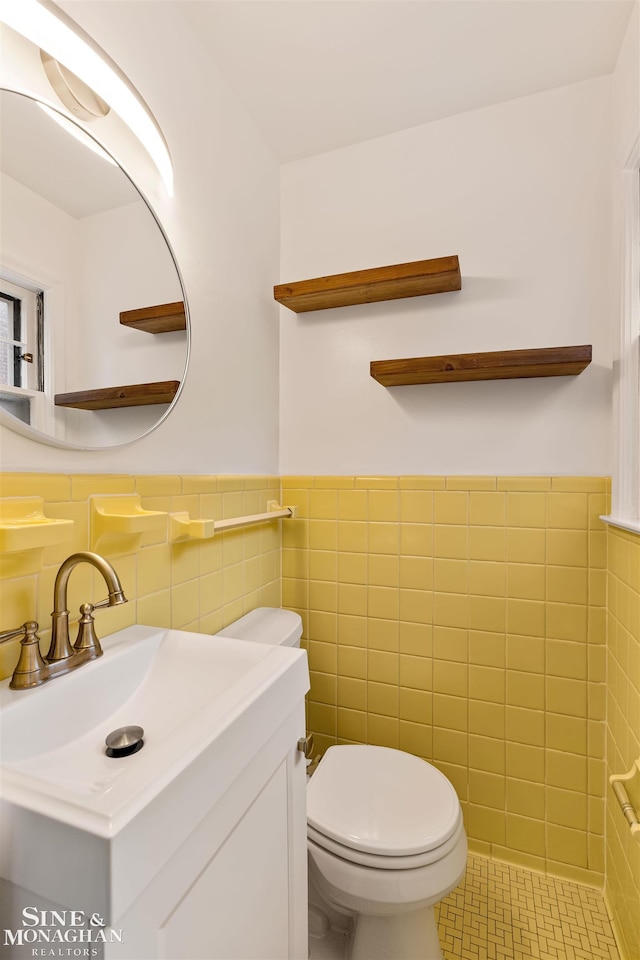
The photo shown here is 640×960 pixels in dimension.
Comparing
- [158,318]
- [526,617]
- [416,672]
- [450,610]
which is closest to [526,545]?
[526,617]

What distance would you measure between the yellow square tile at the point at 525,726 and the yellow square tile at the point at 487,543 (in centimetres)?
50

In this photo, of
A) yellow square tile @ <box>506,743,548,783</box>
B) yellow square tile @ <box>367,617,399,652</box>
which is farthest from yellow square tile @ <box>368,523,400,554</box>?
yellow square tile @ <box>506,743,548,783</box>

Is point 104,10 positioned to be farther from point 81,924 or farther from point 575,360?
point 81,924

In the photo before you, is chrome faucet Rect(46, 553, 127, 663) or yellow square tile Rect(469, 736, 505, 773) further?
yellow square tile Rect(469, 736, 505, 773)

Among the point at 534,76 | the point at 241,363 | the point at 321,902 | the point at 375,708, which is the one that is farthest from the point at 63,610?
the point at 534,76

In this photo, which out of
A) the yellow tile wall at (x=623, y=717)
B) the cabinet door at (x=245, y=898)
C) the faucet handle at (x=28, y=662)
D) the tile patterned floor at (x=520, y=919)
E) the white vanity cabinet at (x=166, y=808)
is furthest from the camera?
the tile patterned floor at (x=520, y=919)

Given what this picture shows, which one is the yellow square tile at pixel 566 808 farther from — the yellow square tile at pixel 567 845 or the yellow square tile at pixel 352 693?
the yellow square tile at pixel 352 693

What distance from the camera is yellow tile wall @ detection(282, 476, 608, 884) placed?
1.42m

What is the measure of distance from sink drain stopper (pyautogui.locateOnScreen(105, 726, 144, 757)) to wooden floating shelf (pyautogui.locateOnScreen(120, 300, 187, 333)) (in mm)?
861

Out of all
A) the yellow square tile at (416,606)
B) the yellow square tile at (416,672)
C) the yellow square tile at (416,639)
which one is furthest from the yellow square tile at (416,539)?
the yellow square tile at (416,672)

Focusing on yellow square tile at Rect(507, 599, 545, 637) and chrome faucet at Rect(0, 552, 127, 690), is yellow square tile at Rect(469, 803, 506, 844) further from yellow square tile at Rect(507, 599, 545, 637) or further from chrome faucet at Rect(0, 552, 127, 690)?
chrome faucet at Rect(0, 552, 127, 690)

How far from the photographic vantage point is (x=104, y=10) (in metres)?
1.02

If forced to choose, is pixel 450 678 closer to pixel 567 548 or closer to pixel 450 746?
pixel 450 746

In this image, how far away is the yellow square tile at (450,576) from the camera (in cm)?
155
